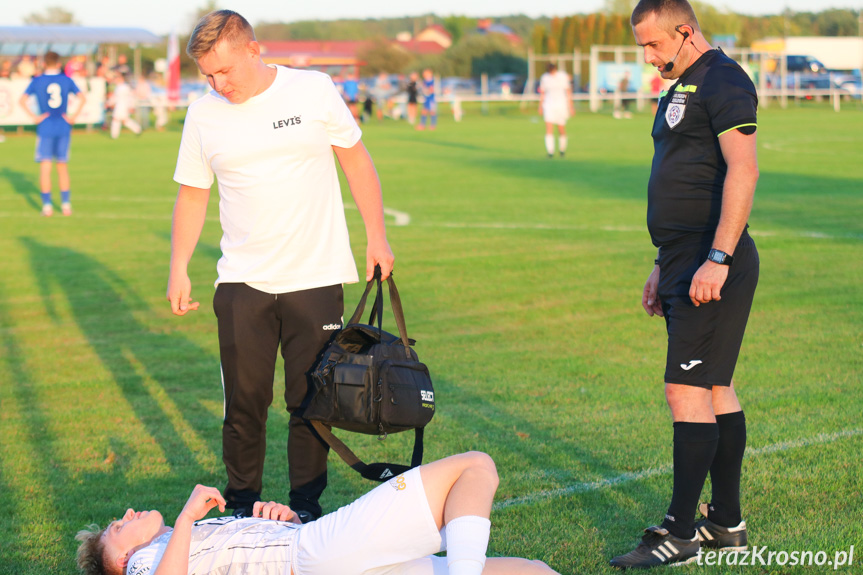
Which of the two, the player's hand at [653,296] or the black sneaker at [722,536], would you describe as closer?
the black sneaker at [722,536]

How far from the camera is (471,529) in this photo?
10.2ft

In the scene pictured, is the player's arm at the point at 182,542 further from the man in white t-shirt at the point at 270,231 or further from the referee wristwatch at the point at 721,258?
the referee wristwatch at the point at 721,258

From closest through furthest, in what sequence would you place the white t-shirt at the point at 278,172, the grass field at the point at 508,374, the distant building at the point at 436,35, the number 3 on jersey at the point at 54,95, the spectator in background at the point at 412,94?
the white t-shirt at the point at 278,172, the grass field at the point at 508,374, the number 3 on jersey at the point at 54,95, the spectator in background at the point at 412,94, the distant building at the point at 436,35

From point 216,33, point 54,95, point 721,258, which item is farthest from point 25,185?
point 721,258

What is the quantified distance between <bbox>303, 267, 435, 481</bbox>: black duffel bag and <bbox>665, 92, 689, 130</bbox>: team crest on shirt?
1.35m

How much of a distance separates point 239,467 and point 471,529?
1759mm

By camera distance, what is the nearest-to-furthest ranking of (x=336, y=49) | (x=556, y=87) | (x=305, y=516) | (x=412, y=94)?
1. (x=305, y=516)
2. (x=556, y=87)
3. (x=412, y=94)
4. (x=336, y=49)

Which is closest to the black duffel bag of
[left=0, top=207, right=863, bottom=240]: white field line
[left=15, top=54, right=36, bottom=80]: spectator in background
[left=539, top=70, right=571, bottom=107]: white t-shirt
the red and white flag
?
[left=0, top=207, right=863, bottom=240]: white field line

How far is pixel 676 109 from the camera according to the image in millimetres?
3873

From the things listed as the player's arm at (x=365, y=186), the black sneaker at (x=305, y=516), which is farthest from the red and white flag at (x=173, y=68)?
the black sneaker at (x=305, y=516)

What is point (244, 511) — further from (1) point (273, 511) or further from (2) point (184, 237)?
(2) point (184, 237)

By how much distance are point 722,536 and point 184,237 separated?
2.72 meters

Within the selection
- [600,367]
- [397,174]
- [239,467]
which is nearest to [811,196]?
[397,174]

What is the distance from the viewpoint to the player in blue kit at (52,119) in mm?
15242
